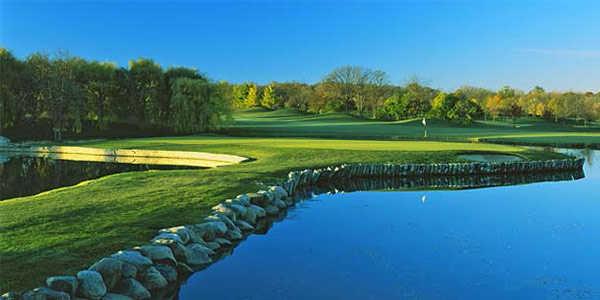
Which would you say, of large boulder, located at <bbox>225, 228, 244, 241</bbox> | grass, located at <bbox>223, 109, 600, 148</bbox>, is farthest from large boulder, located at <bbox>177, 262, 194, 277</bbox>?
grass, located at <bbox>223, 109, 600, 148</bbox>

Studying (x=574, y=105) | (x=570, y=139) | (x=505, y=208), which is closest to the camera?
(x=505, y=208)

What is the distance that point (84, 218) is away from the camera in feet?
33.6

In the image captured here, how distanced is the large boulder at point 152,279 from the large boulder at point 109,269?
411 millimetres

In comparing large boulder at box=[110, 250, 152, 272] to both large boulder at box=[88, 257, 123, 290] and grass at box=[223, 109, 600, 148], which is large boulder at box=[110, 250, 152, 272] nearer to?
large boulder at box=[88, 257, 123, 290]

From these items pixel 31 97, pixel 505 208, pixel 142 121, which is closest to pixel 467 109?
pixel 142 121

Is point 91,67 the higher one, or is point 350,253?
point 91,67

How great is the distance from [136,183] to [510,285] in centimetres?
1091

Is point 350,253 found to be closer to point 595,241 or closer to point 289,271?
point 289,271

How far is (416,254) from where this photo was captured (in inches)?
378

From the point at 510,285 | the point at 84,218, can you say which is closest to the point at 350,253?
the point at 510,285

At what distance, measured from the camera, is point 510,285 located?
8.04 m

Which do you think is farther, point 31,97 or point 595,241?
point 31,97

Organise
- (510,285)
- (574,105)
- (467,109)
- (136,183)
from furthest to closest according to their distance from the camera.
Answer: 1. (574,105)
2. (467,109)
3. (136,183)
4. (510,285)

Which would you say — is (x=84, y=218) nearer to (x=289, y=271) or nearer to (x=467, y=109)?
(x=289, y=271)
